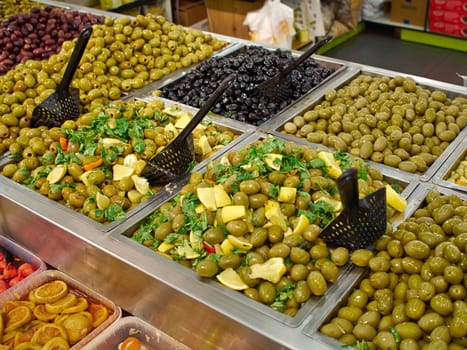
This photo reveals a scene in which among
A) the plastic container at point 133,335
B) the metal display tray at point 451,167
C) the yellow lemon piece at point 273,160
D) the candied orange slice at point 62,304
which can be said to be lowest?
the plastic container at point 133,335

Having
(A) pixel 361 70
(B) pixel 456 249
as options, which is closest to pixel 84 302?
(B) pixel 456 249

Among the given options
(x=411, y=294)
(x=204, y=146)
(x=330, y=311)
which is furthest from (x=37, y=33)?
(x=411, y=294)

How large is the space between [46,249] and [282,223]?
3.28 feet

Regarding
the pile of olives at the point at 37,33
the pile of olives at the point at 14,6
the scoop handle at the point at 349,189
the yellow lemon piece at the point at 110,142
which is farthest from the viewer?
the pile of olives at the point at 14,6

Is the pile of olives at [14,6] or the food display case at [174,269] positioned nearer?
the food display case at [174,269]

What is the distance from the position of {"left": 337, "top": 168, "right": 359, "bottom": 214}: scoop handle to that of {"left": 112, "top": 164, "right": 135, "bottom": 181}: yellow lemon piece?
981 mm

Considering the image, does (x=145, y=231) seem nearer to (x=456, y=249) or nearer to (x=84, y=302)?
(x=84, y=302)

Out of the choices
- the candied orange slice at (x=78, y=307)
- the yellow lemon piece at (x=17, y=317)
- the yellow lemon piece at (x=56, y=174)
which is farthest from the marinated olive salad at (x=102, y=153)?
the yellow lemon piece at (x=17, y=317)

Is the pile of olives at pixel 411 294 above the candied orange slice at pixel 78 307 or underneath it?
above

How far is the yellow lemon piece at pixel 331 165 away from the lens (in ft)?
6.61

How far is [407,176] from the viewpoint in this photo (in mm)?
2186

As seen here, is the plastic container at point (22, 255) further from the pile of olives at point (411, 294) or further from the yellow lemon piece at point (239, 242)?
the pile of olives at point (411, 294)

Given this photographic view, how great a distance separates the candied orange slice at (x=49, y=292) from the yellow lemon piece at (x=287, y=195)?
0.90 meters

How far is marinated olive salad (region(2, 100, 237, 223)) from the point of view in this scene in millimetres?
2127
